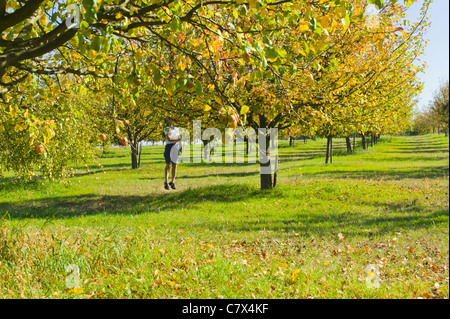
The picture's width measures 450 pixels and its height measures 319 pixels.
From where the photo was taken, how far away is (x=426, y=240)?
250 inches

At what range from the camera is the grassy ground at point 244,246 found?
3955mm

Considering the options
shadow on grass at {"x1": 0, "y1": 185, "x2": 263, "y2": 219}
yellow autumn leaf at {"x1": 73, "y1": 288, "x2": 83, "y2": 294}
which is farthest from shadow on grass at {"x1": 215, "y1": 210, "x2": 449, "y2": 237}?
yellow autumn leaf at {"x1": 73, "y1": 288, "x2": 83, "y2": 294}

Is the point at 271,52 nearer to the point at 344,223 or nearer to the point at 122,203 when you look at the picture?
the point at 344,223

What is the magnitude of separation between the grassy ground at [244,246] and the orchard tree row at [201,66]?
4.72 feet

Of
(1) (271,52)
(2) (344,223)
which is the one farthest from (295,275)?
(2) (344,223)

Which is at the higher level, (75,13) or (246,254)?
(75,13)

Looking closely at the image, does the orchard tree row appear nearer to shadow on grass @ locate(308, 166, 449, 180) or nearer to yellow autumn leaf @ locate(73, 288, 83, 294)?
yellow autumn leaf @ locate(73, 288, 83, 294)

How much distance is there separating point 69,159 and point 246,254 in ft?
38.9

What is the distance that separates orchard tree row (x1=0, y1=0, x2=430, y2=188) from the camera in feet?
12.0

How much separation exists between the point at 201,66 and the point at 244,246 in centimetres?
351

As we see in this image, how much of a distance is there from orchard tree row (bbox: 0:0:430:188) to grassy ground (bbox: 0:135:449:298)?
1438mm

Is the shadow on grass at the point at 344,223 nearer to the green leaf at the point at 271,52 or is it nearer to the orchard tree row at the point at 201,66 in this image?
the orchard tree row at the point at 201,66

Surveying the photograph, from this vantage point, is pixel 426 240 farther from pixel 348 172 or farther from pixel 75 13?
pixel 348 172
